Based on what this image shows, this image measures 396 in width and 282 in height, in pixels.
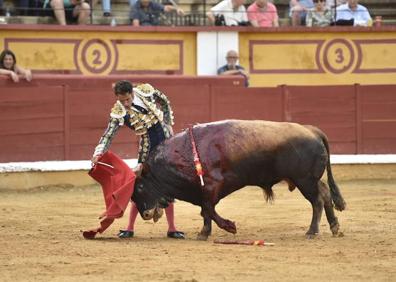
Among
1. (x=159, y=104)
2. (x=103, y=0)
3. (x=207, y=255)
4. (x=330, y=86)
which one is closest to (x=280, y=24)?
(x=330, y=86)

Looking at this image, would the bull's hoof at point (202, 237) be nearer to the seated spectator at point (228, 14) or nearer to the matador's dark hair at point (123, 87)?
the matador's dark hair at point (123, 87)

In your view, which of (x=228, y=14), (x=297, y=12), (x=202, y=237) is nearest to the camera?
(x=202, y=237)

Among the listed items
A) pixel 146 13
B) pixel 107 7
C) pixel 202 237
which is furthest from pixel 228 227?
pixel 107 7

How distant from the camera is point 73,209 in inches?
436

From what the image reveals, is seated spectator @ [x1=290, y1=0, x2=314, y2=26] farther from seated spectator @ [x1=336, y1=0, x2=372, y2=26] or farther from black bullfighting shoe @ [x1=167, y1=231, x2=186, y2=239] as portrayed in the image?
black bullfighting shoe @ [x1=167, y1=231, x2=186, y2=239]

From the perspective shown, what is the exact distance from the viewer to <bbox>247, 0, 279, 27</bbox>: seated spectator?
48.2ft

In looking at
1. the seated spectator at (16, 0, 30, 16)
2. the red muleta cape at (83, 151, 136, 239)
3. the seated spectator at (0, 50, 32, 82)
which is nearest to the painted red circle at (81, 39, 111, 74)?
the seated spectator at (16, 0, 30, 16)

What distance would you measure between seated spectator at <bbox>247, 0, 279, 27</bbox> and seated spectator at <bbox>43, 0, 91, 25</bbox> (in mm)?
2099

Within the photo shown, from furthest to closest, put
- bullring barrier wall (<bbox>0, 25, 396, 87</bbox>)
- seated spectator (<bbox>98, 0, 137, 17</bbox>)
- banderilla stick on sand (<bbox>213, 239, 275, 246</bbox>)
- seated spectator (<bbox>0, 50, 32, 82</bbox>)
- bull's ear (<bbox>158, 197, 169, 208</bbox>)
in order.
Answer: seated spectator (<bbox>98, 0, 137, 17</bbox>) < bullring barrier wall (<bbox>0, 25, 396, 87</bbox>) < seated spectator (<bbox>0, 50, 32, 82</bbox>) < bull's ear (<bbox>158, 197, 169, 208</bbox>) < banderilla stick on sand (<bbox>213, 239, 275, 246</bbox>)

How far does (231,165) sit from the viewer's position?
8.68 metres

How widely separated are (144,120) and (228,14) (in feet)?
20.3

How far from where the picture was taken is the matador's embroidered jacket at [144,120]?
8672 millimetres

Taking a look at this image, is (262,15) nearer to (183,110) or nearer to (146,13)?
(146,13)

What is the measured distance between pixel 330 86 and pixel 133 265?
24.8ft
